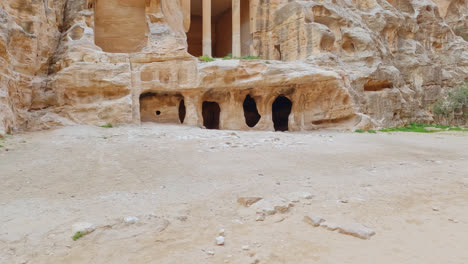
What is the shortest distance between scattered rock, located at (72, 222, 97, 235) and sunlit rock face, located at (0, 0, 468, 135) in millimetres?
8026

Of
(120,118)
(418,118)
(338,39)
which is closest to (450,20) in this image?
(418,118)

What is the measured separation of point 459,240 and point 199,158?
5521 mm

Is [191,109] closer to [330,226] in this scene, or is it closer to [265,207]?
[265,207]

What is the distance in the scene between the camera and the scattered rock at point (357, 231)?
325 cm

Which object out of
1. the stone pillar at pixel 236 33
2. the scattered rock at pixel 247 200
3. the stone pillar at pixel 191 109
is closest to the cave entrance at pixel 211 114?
the stone pillar at pixel 236 33

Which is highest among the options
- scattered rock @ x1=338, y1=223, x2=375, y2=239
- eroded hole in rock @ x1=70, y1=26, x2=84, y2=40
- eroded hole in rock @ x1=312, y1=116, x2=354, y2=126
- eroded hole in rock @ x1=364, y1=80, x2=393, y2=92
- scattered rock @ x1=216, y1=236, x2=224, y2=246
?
eroded hole in rock @ x1=70, y1=26, x2=84, y2=40

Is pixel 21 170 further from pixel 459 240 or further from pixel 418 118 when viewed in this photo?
pixel 418 118

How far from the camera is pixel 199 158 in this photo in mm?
7469

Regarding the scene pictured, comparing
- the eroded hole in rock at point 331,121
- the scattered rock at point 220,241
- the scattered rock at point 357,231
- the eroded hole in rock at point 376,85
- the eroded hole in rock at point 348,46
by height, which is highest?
the eroded hole in rock at point 348,46

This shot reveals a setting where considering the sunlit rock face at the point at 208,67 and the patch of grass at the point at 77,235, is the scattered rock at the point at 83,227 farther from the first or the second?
the sunlit rock face at the point at 208,67

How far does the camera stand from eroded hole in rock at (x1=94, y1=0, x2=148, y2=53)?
17.4 meters

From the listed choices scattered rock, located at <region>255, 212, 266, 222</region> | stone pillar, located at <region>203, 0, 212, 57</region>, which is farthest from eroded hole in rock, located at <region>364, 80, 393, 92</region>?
scattered rock, located at <region>255, 212, 266, 222</region>

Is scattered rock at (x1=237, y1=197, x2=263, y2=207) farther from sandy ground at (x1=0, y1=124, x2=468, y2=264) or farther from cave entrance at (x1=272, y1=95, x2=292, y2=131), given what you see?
cave entrance at (x1=272, y1=95, x2=292, y2=131)

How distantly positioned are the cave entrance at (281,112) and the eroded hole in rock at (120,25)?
10574 mm
